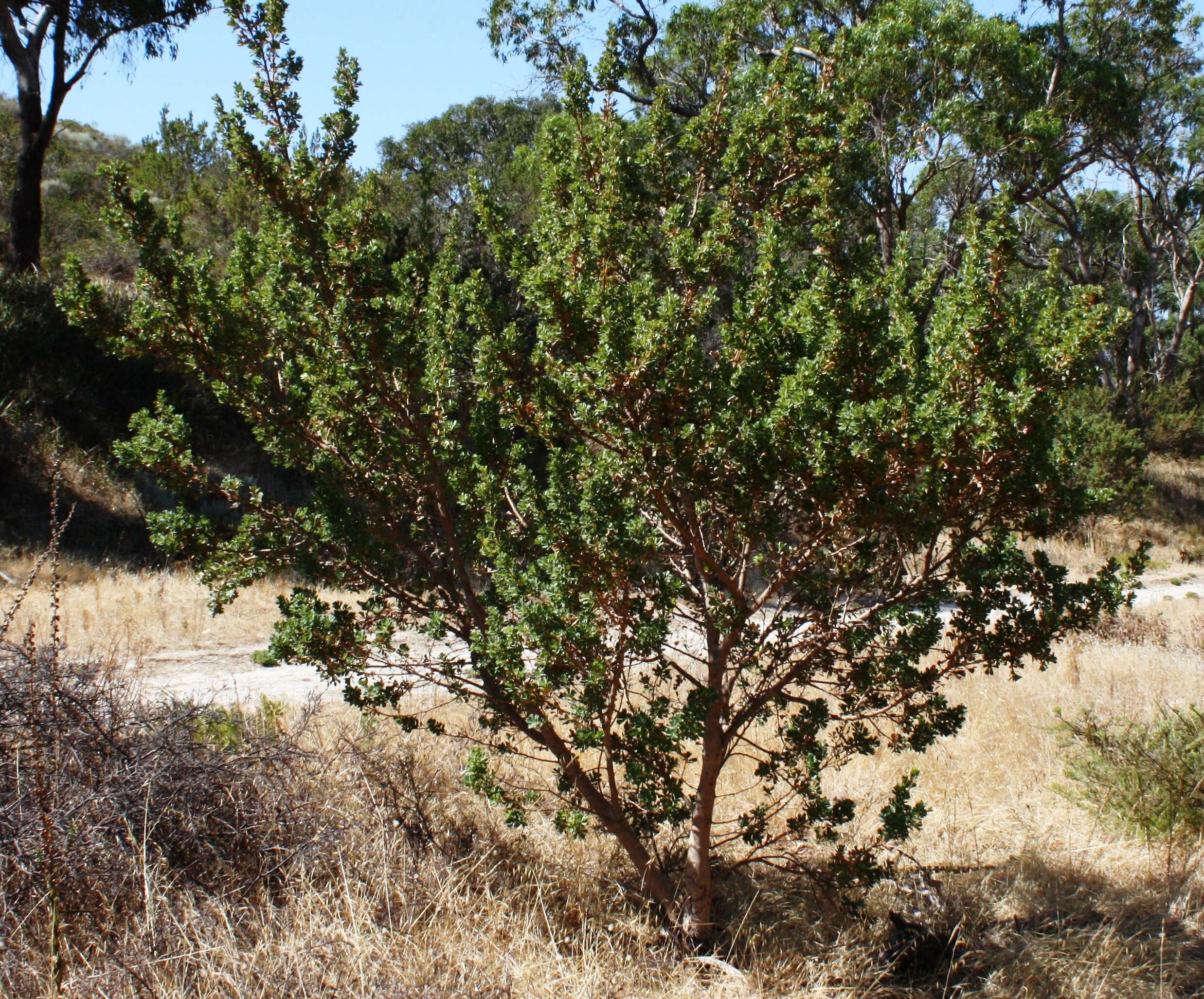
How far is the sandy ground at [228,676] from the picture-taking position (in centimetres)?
722

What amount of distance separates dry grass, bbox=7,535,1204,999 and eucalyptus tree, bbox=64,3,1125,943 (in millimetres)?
300

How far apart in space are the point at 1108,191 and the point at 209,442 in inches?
939

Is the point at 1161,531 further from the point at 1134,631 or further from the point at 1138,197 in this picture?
the point at 1134,631

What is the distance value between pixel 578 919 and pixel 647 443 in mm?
2037

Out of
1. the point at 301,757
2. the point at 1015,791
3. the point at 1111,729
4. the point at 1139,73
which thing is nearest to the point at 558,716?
the point at 301,757

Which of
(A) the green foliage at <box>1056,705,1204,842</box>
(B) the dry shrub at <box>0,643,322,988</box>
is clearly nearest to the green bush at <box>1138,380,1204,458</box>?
(A) the green foliage at <box>1056,705,1204,842</box>

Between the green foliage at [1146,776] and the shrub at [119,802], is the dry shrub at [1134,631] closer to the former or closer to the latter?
the green foliage at [1146,776]

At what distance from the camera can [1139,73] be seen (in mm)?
20984

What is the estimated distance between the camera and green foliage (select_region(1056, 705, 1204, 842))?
17.4 ft

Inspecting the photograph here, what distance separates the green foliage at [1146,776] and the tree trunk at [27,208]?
651 inches

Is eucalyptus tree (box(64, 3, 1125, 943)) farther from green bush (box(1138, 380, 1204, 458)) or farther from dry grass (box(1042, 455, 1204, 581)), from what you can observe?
green bush (box(1138, 380, 1204, 458))

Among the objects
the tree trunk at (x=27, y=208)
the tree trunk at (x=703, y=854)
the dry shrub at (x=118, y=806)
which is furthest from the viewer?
the tree trunk at (x=27, y=208)

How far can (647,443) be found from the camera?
10.8 ft

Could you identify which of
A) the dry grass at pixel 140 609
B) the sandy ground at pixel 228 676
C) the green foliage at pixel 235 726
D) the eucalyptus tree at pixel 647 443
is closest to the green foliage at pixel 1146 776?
the eucalyptus tree at pixel 647 443
